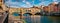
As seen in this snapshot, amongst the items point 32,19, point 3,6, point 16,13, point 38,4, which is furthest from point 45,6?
point 3,6

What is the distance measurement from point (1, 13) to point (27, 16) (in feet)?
1.03

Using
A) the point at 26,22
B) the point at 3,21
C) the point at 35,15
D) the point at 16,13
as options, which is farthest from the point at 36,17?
the point at 3,21

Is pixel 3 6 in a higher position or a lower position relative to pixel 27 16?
higher

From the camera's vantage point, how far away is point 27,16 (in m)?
1.73

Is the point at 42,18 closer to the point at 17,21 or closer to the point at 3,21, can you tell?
the point at 17,21

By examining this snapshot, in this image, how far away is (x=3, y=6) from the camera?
1.71 m

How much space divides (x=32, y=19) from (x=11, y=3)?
320mm

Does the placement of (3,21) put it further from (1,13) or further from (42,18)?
(42,18)

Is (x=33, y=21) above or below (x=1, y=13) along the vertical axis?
below

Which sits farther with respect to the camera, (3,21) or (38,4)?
(38,4)

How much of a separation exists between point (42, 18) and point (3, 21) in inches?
19.1

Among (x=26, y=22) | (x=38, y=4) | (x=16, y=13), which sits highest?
(x=38, y=4)

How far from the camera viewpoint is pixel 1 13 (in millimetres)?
1703

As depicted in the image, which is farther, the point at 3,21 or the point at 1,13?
the point at 1,13
